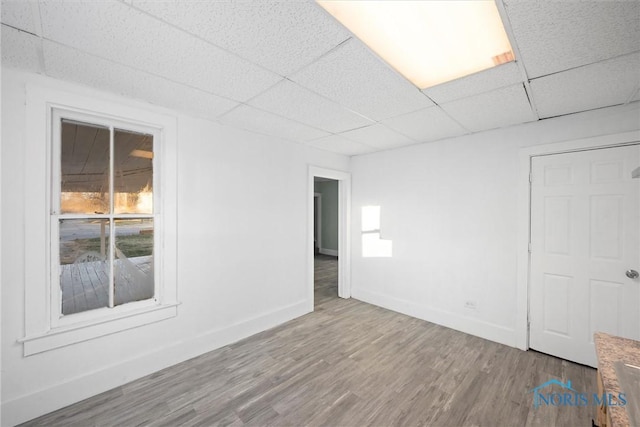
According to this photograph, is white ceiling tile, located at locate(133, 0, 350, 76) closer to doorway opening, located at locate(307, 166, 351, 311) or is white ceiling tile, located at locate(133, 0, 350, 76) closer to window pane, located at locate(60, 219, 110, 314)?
window pane, located at locate(60, 219, 110, 314)

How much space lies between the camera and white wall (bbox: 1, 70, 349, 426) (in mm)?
1784

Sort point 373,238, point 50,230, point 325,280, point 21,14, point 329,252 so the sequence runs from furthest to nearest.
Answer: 1. point 329,252
2. point 325,280
3. point 373,238
4. point 50,230
5. point 21,14

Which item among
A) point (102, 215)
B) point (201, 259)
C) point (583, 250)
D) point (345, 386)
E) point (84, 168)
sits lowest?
point (345, 386)

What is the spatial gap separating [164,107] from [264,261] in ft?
6.43

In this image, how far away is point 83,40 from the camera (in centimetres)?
147

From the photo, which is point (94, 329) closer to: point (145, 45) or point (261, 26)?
point (145, 45)

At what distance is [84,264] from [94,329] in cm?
53

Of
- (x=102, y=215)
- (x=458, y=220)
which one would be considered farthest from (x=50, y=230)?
(x=458, y=220)

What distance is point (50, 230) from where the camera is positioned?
192cm

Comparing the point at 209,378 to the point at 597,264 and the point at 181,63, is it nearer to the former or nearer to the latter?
the point at 181,63

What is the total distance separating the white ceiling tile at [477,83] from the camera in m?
1.77

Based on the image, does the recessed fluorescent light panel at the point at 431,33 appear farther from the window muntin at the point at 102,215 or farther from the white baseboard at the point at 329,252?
the white baseboard at the point at 329,252

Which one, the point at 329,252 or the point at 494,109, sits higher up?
the point at 494,109

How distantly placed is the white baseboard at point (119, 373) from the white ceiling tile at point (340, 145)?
94.0 inches
